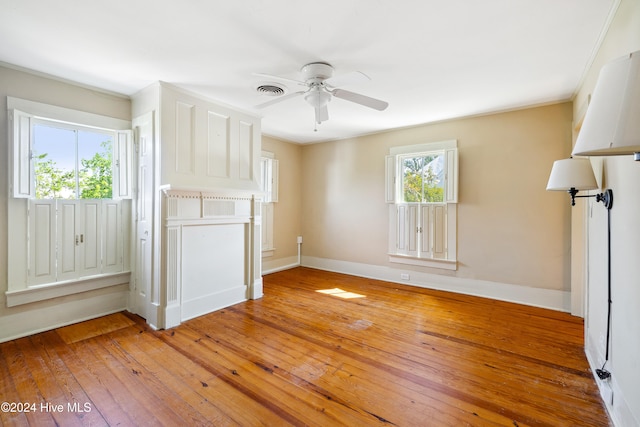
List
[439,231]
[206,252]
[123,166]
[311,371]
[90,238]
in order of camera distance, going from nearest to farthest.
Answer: [311,371] < [90,238] < [123,166] < [206,252] < [439,231]

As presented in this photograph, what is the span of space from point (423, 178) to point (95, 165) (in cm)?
438

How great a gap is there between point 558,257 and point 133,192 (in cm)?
521

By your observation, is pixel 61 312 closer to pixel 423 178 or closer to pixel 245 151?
pixel 245 151

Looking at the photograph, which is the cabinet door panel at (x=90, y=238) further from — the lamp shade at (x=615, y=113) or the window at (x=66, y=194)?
the lamp shade at (x=615, y=113)

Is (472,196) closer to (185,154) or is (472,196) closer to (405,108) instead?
(405,108)

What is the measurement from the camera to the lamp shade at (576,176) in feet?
6.46

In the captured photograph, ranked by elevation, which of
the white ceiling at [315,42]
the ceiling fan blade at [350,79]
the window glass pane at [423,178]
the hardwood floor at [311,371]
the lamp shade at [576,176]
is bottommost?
the hardwood floor at [311,371]

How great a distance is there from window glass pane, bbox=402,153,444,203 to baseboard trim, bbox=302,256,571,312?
1.23m

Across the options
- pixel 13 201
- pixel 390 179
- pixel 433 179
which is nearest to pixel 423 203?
pixel 433 179

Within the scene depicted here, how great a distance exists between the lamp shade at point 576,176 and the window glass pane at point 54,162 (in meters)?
4.44

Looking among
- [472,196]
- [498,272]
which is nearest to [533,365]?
[498,272]

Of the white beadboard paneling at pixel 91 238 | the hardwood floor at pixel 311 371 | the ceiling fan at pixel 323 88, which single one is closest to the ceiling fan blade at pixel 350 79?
the ceiling fan at pixel 323 88

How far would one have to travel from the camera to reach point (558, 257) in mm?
3535

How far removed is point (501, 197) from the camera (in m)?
3.89
